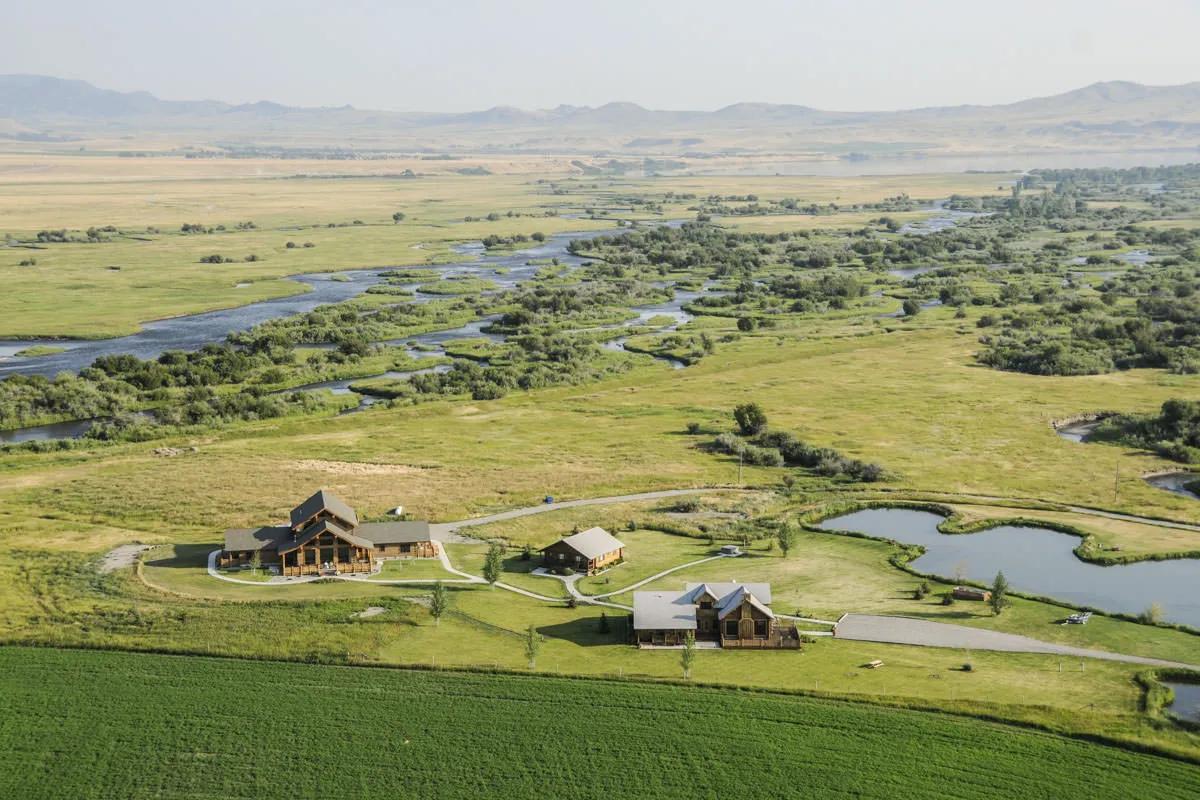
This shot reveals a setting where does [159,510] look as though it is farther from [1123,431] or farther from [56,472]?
[1123,431]

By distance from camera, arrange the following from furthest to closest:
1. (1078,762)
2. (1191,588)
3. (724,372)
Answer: (724,372) < (1191,588) < (1078,762)

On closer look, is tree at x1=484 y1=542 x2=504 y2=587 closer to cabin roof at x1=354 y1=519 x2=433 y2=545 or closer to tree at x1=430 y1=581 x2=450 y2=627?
tree at x1=430 y1=581 x2=450 y2=627

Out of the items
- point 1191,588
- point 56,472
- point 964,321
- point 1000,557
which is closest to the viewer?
point 1191,588

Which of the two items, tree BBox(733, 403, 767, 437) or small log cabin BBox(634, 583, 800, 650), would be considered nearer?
small log cabin BBox(634, 583, 800, 650)

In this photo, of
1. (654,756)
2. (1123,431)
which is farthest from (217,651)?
(1123,431)

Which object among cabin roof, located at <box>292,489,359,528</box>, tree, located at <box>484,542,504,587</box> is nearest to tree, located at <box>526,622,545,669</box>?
tree, located at <box>484,542,504,587</box>

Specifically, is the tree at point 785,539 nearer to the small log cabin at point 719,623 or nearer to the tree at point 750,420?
the small log cabin at point 719,623

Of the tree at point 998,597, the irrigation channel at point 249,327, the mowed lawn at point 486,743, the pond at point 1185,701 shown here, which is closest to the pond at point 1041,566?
the tree at point 998,597

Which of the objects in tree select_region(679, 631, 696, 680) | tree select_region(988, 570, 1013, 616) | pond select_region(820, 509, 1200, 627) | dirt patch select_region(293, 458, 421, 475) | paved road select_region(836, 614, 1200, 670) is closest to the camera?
tree select_region(679, 631, 696, 680)

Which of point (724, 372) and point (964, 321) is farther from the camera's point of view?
point (964, 321)
